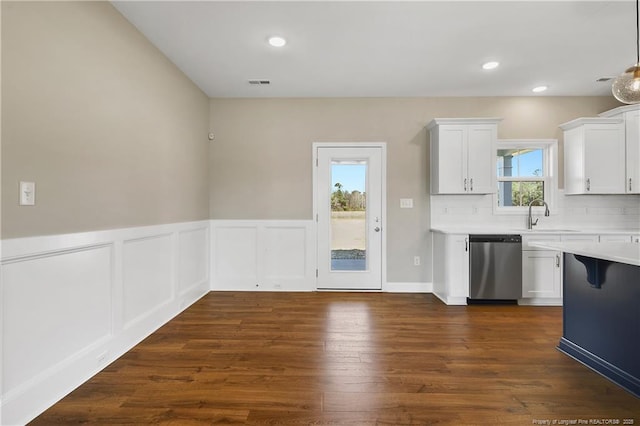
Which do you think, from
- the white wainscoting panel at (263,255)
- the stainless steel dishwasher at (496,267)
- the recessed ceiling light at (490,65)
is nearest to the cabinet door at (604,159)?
the stainless steel dishwasher at (496,267)

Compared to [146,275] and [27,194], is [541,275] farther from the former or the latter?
[27,194]

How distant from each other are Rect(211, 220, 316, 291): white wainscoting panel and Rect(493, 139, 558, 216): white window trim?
107 inches

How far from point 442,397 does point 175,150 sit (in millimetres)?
3305

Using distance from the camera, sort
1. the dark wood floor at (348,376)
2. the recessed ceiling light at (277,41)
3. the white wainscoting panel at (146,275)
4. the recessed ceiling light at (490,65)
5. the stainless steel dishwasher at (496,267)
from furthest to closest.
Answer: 1. the stainless steel dishwasher at (496,267)
2. the recessed ceiling light at (490,65)
3. the recessed ceiling light at (277,41)
4. the white wainscoting panel at (146,275)
5. the dark wood floor at (348,376)

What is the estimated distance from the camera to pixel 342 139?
175 inches

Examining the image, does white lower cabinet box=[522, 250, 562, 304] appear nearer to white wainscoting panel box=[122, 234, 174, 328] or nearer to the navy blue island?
the navy blue island

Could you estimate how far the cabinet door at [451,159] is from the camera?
405cm

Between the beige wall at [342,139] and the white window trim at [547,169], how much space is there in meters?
0.11

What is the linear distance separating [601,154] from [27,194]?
560 cm

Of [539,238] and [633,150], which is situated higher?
[633,150]

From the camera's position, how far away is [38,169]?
5.91 ft

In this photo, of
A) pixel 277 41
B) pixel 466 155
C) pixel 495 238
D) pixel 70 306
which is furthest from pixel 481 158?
pixel 70 306

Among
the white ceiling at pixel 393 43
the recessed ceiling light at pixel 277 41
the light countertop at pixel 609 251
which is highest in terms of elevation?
the white ceiling at pixel 393 43

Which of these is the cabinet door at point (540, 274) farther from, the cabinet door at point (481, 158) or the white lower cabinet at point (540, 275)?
the cabinet door at point (481, 158)
